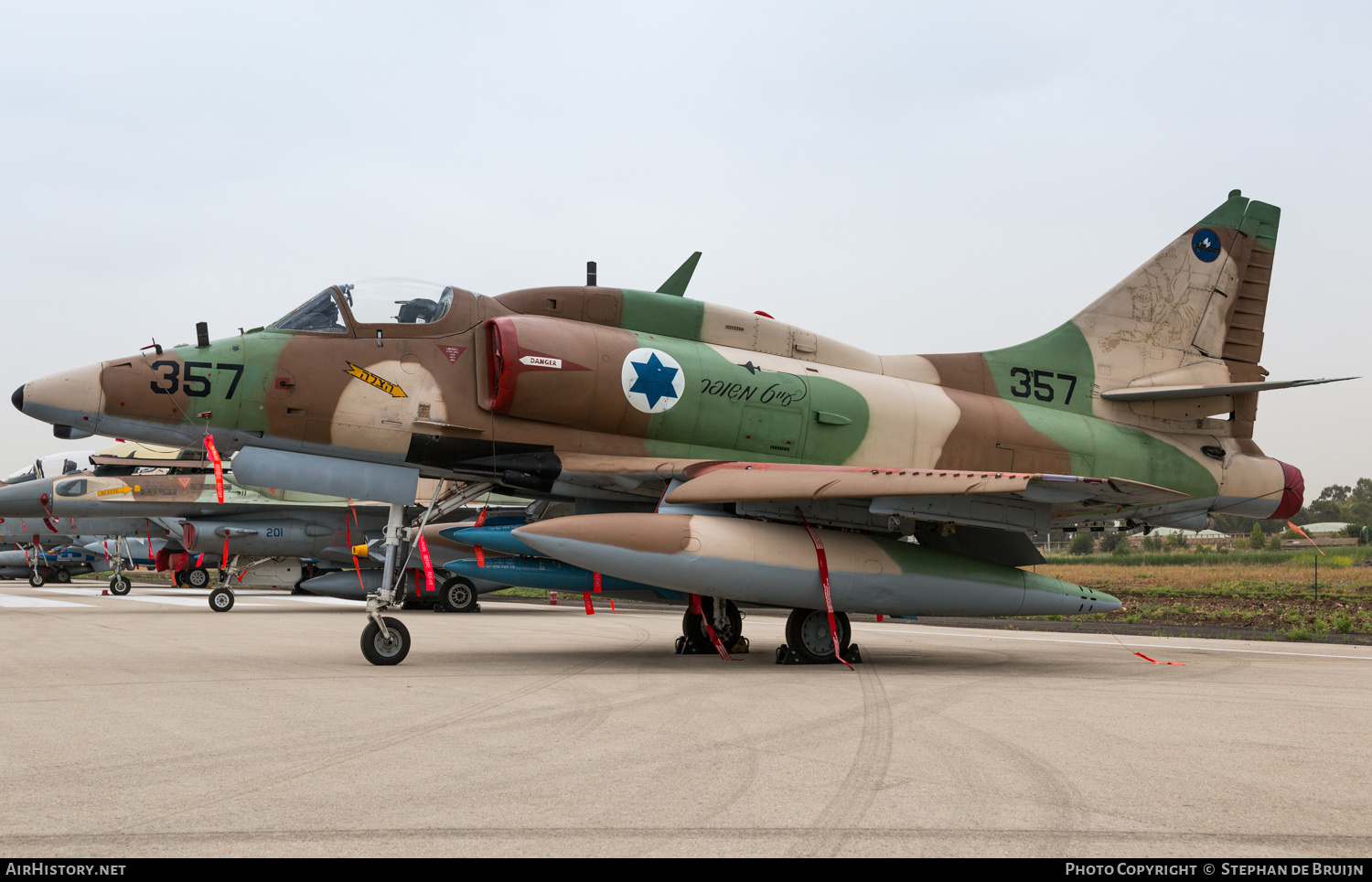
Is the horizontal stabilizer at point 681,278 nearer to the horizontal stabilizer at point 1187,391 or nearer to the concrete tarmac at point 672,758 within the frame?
the concrete tarmac at point 672,758

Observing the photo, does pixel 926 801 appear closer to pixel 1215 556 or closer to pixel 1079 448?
pixel 1079 448

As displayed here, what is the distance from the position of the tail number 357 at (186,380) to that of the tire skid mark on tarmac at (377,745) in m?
4.04

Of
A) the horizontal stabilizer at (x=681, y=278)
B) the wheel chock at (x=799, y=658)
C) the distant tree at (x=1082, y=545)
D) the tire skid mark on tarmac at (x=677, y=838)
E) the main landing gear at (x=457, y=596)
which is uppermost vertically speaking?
the horizontal stabilizer at (x=681, y=278)

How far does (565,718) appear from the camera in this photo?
6.26m

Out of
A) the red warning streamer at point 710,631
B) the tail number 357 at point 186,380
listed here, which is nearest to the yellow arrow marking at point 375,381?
the tail number 357 at point 186,380

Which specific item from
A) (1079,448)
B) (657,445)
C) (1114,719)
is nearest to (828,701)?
(1114,719)

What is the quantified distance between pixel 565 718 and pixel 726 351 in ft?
18.2

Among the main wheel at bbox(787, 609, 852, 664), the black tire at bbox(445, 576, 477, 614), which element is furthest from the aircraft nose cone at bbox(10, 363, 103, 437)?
the black tire at bbox(445, 576, 477, 614)

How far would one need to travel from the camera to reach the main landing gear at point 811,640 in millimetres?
10422

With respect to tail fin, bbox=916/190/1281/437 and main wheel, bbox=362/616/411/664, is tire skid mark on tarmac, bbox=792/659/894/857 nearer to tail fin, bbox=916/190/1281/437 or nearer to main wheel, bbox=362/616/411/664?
main wheel, bbox=362/616/411/664

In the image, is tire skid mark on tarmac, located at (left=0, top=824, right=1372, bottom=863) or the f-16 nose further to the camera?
the f-16 nose

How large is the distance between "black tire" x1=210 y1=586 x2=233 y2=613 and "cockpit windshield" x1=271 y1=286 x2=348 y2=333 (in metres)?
12.6

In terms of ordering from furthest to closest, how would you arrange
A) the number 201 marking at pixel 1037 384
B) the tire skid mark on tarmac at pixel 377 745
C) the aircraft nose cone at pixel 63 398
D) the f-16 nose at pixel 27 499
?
the f-16 nose at pixel 27 499
the number 201 marking at pixel 1037 384
the aircraft nose cone at pixel 63 398
the tire skid mark on tarmac at pixel 377 745

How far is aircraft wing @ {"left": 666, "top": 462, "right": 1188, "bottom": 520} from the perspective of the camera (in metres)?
9.36
